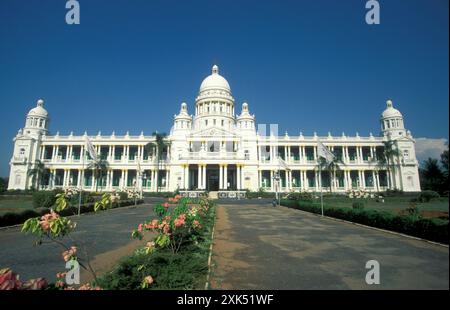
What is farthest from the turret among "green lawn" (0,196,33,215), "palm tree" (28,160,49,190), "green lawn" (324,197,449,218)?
"palm tree" (28,160,49,190)

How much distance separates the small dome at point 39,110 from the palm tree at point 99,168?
20.8m

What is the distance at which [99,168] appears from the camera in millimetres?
55844

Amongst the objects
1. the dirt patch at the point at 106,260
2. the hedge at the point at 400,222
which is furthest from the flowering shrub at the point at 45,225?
the hedge at the point at 400,222

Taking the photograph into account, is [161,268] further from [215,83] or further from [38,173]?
[215,83]

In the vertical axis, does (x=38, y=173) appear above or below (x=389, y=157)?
below

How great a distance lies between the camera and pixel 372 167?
58406 mm

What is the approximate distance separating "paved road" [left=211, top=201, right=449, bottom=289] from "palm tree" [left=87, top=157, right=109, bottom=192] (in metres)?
51.6

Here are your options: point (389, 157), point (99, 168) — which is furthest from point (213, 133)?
point (389, 157)

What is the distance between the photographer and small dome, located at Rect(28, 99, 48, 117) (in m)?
62.0

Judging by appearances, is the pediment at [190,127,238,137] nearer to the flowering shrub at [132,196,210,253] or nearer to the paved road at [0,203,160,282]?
the paved road at [0,203,160,282]

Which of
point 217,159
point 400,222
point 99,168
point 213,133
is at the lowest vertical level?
point 400,222

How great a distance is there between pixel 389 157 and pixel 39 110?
84.1 m
